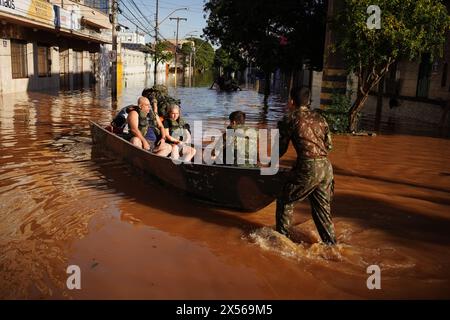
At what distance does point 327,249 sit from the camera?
4621 mm

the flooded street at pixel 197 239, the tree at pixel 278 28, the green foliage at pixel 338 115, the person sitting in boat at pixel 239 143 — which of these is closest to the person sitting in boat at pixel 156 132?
the flooded street at pixel 197 239

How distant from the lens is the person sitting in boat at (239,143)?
5504 millimetres

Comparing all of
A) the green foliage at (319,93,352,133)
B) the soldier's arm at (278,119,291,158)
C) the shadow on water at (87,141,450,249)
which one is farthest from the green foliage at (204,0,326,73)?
the soldier's arm at (278,119,291,158)

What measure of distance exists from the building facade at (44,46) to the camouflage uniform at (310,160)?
16946mm

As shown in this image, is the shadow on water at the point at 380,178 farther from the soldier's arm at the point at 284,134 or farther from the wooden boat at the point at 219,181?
the soldier's arm at the point at 284,134


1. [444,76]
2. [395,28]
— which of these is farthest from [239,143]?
[444,76]

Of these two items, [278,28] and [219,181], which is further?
[278,28]

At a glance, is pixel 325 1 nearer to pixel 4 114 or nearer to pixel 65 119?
pixel 65 119

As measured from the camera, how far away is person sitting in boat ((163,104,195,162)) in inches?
296

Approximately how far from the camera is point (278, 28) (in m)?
20.0

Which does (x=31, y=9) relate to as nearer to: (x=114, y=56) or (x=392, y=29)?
(x=114, y=56)

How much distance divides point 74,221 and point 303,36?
1590 cm

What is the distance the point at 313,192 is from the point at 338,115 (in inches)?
→ 356

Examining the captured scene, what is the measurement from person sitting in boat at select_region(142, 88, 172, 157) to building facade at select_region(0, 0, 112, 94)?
12274 millimetres
